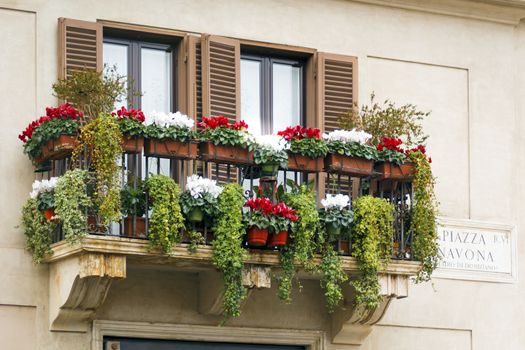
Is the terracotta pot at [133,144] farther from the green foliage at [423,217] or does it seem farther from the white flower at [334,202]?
the green foliage at [423,217]

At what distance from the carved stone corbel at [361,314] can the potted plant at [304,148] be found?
4.44ft

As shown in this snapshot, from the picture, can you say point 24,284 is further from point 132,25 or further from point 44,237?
point 132,25

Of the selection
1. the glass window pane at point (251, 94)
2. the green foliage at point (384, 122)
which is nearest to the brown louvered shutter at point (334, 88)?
the green foliage at point (384, 122)

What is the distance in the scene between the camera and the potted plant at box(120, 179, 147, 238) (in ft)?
49.6

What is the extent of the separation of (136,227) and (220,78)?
224cm

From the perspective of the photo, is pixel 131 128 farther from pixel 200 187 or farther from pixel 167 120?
pixel 200 187

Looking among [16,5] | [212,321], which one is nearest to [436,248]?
[212,321]

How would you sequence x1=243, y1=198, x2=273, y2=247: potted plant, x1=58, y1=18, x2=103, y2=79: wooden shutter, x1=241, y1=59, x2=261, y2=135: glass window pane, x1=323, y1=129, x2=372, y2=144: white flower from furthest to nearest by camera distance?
1. x1=241, y1=59, x2=261, y2=135: glass window pane
2. x1=323, y1=129, x2=372, y2=144: white flower
3. x1=58, y1=18, x2=103, y2=79: wooden shutter
4. x1=243, y1=198, x2=273, y2=247: potted plant

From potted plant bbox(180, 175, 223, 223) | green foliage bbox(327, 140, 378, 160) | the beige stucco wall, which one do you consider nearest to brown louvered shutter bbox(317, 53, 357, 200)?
the beige stucco wall

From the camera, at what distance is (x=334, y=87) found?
680 inches

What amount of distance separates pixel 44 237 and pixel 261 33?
3431 millimetres

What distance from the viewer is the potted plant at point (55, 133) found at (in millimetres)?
14992

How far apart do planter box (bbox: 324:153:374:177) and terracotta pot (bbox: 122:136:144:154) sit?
1.97 m

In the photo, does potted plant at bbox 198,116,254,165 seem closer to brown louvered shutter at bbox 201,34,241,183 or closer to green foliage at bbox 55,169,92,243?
brown louvered shutter at bbox 201,34,241,183
